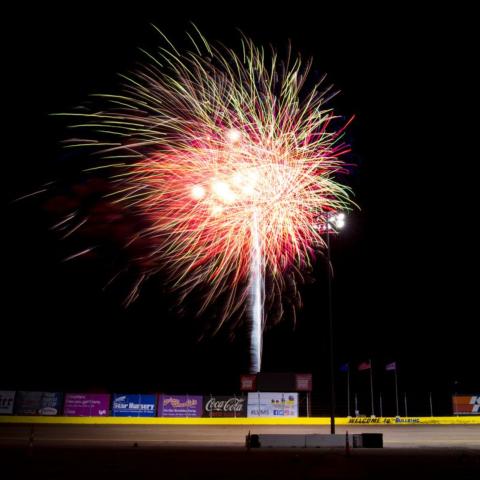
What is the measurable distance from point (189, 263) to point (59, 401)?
1385 centimetres

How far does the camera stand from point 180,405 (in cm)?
4166

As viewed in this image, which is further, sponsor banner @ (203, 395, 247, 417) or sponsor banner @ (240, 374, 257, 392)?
sponsor banner @ (240, 374, 257, 392)

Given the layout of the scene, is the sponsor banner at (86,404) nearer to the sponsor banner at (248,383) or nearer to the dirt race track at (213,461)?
the sponsor banner at (248,383)

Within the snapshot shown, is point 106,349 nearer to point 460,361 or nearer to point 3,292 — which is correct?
point 3,292

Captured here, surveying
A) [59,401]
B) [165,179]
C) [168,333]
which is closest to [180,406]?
[59,401]

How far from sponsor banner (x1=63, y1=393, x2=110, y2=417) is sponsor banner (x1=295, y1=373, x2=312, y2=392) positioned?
14.5 m

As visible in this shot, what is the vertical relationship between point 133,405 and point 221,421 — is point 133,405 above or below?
above

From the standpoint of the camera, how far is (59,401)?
39594mm

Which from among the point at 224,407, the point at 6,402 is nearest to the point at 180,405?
the point at 224,407

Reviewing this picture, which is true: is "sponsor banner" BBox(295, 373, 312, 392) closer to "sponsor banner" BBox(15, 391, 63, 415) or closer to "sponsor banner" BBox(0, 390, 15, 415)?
"sponsor banner" BBox(15, 391, 63, 415)

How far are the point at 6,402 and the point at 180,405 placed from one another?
40.9ft

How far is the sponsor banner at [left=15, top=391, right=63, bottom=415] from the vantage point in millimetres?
38594


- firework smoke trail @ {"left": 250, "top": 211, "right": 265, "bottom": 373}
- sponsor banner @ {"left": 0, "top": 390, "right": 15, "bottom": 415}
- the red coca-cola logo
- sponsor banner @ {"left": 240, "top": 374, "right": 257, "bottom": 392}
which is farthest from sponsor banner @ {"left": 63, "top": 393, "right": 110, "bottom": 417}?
firework smoke trail @ {"left": 250, "top": 211, "right": 265, "bottom": 373}

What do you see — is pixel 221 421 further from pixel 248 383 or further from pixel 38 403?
pixel 38 403
